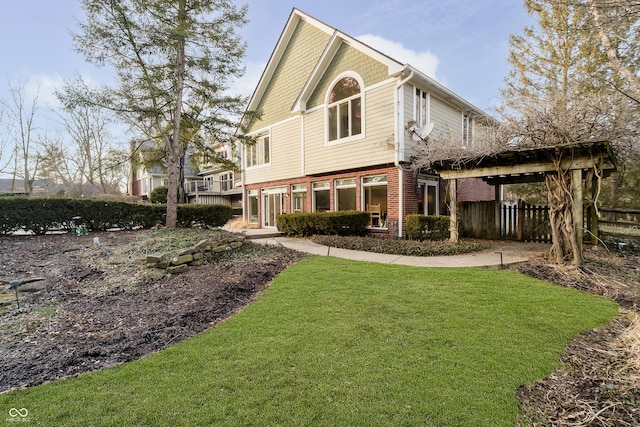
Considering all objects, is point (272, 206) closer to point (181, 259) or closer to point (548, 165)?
point (181, 259)

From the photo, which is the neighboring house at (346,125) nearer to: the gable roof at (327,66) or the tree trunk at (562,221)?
the gable roof at (327,66)

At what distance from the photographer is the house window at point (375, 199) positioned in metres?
11.1

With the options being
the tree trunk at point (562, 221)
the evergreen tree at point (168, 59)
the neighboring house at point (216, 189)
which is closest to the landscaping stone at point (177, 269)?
the evergreen tree at point (168, 59)

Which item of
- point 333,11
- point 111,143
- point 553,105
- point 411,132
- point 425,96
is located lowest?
point 553,105

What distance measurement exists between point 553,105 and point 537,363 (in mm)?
5513

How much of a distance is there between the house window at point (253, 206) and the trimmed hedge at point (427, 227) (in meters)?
10.3

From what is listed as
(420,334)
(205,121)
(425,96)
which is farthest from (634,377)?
(205,121)

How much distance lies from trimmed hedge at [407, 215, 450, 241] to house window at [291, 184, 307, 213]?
5780mm

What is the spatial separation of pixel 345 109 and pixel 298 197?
187 inches

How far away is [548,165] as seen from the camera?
22.6 feet

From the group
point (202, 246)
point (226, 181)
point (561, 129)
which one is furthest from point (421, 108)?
point (226, 181)

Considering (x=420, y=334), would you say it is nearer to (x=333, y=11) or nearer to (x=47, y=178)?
(x=333, y=11)

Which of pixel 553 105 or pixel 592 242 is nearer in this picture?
pixel 553 105

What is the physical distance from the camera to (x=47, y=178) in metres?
28.0
